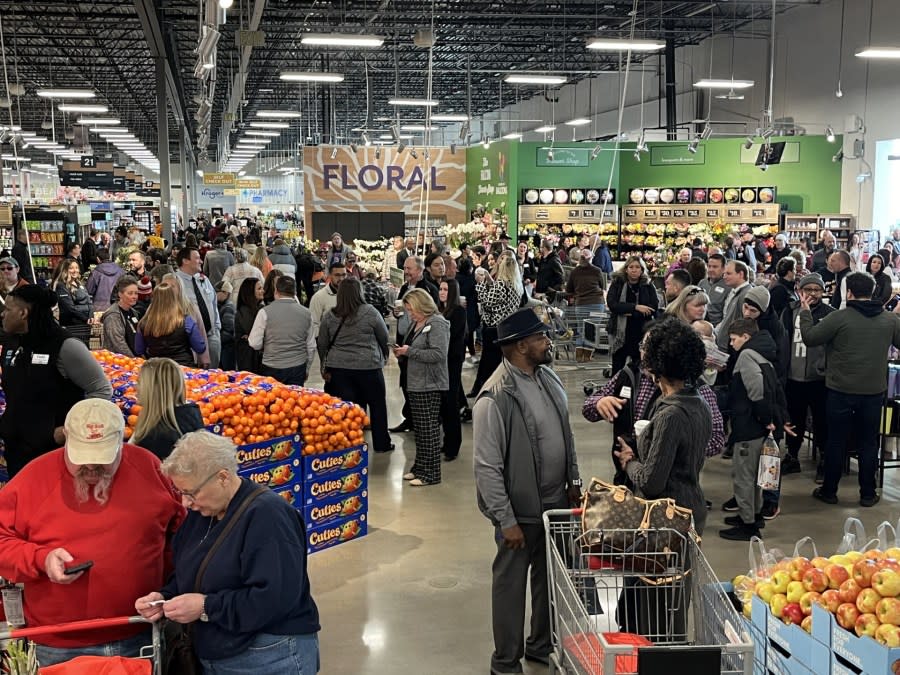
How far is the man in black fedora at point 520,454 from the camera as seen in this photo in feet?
12.5

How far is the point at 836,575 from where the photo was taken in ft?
9.07

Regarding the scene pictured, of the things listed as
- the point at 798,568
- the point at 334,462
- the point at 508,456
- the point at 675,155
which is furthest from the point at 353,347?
the point at 675,155

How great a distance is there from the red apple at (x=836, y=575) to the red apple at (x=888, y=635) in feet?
0.86

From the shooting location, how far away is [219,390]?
547cm

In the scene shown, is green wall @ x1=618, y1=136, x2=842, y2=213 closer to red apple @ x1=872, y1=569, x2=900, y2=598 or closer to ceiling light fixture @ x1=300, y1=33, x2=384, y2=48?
ceiling light fixture @ x1=300, y1=33, x2=384, y2=48

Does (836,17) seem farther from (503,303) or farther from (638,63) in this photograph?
(503,303)

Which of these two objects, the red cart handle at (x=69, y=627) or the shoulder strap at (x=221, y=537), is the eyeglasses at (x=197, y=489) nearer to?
the shoulder strap at (x=221, y=537)

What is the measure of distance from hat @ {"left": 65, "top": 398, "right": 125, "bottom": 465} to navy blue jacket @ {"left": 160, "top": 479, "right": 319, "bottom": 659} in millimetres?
333

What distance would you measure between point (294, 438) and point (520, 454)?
2074 millimetres

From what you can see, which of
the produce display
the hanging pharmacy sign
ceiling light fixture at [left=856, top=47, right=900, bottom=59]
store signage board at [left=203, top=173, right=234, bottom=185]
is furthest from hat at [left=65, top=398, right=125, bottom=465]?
store signage board at [left=203, top=173, right=234, bottom=185]

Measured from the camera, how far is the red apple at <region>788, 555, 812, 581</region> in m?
2.90

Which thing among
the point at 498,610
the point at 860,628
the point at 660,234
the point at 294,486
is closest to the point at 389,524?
the point at 294,486

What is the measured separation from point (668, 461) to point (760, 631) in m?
0.78

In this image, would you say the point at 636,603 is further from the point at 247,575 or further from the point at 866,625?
the point at 247,575
